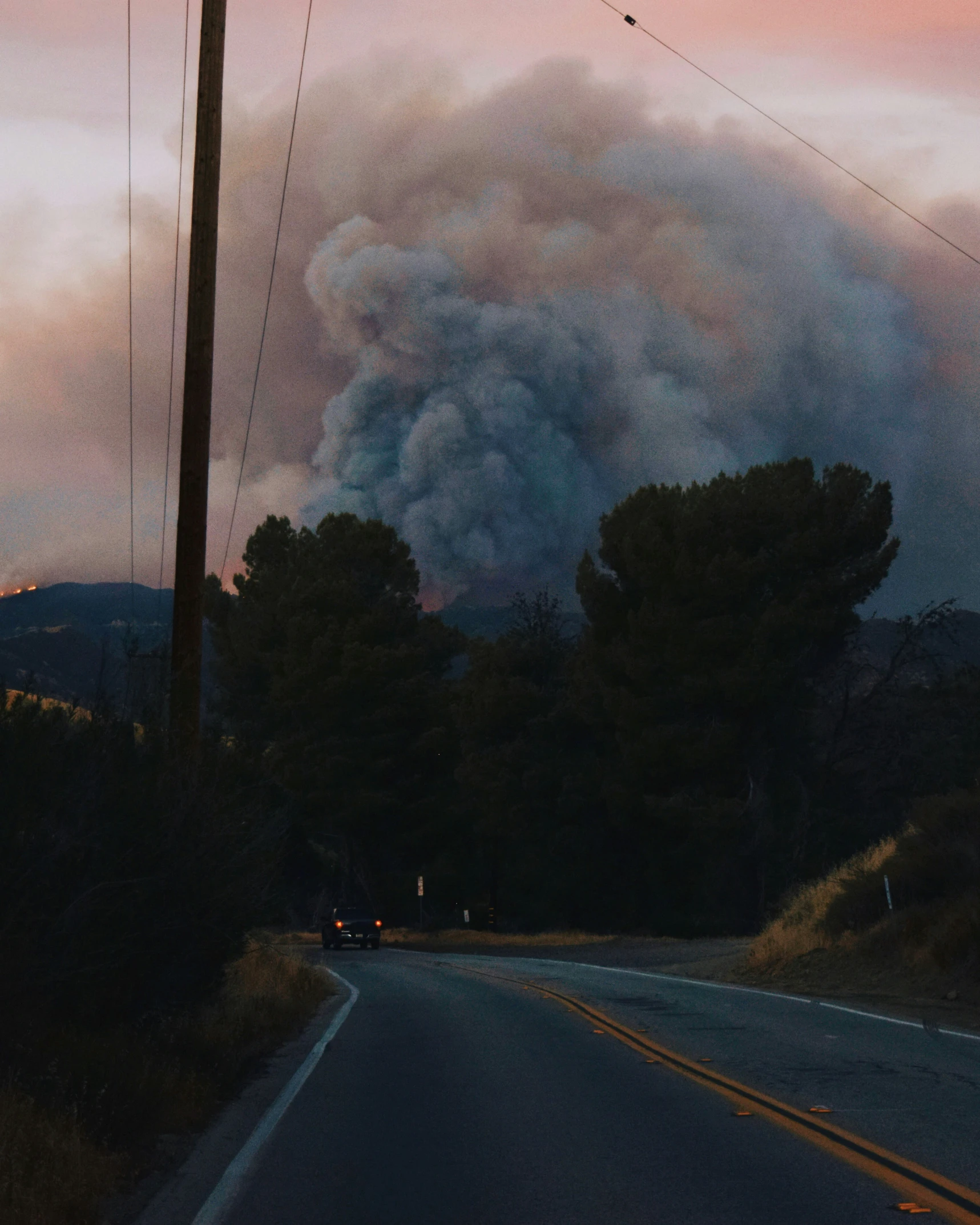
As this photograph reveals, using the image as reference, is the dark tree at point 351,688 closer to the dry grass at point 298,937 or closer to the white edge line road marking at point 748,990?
the dry grass at point 298,937

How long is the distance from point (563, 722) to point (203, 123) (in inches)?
1690

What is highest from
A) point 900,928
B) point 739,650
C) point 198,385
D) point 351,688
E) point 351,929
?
point 351,688

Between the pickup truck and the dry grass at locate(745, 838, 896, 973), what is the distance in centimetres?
2389

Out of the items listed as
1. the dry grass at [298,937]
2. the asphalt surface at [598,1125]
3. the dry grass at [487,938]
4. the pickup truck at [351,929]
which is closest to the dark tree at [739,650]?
the dry grass at [487,938]

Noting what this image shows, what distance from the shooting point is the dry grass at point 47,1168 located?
671 cm

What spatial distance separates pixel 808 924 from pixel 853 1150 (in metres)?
18.0

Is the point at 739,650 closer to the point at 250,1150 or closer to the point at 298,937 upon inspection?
the point at 298,937

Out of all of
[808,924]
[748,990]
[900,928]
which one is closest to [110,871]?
[748,990]

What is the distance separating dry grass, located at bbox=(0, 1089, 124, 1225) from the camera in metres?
6.71

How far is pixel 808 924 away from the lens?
1008 inches

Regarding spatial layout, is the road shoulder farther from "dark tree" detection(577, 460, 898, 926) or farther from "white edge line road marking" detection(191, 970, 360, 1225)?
"dark tree" detection(577, 460, 898, 926)

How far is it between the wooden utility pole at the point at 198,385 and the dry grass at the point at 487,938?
2981cm

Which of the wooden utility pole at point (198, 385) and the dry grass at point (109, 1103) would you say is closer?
the dry grass at point (109, 1103)

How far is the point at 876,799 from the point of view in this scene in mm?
52562
